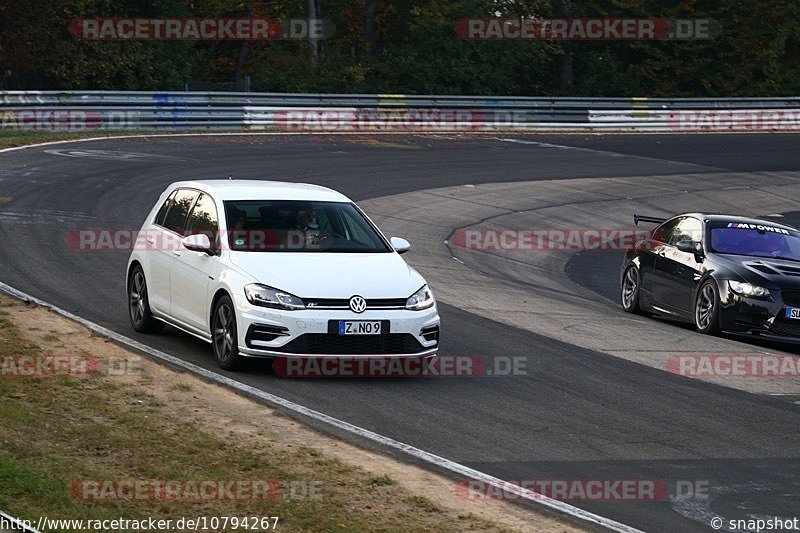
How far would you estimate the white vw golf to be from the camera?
35.3ft

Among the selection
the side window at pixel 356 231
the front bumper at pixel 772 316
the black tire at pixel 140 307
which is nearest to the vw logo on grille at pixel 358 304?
the side window at pixel 356 231

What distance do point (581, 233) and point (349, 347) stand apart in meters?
16.6

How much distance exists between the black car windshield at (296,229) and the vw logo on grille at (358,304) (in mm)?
1000

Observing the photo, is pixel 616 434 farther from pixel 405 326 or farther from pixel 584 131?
pixel 584 131

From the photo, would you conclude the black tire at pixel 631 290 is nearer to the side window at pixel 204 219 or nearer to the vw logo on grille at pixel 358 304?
the side window at pixel 204 219

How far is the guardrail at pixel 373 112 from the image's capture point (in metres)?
35.0

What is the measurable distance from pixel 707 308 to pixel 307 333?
6462 mm

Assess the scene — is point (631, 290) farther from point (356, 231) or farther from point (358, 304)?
point (358, 304)

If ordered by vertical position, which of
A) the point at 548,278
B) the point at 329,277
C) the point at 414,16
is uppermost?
the point at 414,16

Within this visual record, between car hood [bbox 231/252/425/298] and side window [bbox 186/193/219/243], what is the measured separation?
0.57 meters

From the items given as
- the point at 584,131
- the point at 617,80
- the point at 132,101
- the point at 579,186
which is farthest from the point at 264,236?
the point at 617,80

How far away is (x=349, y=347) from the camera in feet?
35.4

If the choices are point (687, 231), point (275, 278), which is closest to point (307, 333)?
point (275, 278)

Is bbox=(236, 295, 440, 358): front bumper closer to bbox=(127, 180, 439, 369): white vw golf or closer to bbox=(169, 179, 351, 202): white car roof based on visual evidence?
bbox=(127, 180, 439, 369): white vw golf
